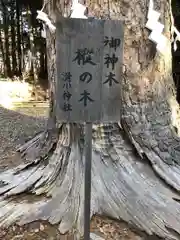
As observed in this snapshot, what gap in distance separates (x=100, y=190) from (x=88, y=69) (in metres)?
0.87

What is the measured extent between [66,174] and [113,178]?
11.7 inches

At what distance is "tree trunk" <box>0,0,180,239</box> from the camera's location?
2029 millimetres

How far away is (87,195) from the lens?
1688mm

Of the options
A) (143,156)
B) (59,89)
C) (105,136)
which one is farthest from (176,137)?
(59,89)

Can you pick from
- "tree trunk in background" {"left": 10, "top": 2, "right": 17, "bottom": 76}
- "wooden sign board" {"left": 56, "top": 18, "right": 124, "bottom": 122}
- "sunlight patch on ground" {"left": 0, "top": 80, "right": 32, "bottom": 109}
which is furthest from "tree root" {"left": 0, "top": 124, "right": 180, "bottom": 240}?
"tree trunk in background" {"left": 10, "top": 2, "right": 17, "bottom": 76}

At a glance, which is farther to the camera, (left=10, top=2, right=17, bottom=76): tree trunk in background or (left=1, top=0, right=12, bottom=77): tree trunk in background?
(left=10, top=2, right=17, bottom=76): tree trunk in background

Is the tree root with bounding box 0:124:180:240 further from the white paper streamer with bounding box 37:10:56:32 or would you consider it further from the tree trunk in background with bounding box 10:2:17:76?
the tree trunk in background with bounding box 10:2:17:76

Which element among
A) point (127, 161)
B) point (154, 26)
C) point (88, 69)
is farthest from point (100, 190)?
point (154, 26)

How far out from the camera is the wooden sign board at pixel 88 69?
1.47m

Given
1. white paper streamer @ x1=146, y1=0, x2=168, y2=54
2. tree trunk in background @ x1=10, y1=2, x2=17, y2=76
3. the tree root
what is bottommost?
the tree root

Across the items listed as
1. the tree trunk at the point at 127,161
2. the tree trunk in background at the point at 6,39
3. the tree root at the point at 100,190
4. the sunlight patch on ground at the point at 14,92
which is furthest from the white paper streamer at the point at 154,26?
the tree trunk in background at the point at 6,39

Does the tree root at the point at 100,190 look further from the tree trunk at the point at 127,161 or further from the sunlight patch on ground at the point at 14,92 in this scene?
the sunlight patch on ground at the point at 14,92

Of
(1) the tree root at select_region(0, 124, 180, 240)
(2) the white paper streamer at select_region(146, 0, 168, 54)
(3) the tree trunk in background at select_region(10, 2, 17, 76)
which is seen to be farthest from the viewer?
(3) the tree trunk in background at select_region(10, 2, 17, 76)

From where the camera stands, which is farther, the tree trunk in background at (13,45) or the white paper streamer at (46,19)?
the tree trunk in background at (13,45)
